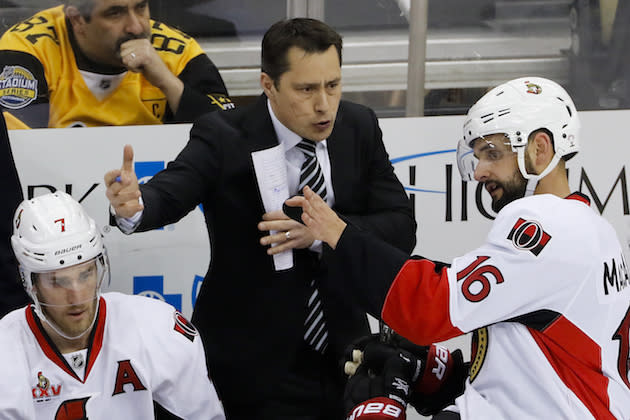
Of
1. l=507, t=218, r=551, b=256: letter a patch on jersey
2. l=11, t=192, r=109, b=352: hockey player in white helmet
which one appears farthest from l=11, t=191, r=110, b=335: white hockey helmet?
l=507, t=218, r=551, b=256: letter a patch on jersey

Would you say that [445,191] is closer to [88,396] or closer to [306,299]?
[306,299]

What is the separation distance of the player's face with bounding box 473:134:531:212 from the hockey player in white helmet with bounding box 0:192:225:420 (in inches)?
29.8

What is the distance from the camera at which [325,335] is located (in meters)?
2.07

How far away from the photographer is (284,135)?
204 cm

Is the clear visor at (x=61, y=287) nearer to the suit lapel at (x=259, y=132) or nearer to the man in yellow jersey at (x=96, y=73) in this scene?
the suit lapel at (x=259, y=132)

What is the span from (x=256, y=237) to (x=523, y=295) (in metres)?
0.70

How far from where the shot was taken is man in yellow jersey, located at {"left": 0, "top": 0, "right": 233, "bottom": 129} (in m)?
2.64

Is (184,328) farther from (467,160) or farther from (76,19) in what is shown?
(76,19)

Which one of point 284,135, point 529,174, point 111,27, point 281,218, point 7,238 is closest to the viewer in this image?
point 529,174

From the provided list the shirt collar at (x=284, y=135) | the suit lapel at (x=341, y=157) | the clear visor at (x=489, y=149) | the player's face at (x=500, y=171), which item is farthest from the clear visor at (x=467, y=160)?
the shirt collar at (x=284, y=135)

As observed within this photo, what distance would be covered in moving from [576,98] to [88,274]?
67.4 inches

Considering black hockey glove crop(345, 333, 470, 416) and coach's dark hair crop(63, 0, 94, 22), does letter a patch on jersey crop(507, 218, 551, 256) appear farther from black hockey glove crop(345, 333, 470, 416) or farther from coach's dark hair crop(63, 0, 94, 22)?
coach's dark hair crop(63, 0, 94, 22)

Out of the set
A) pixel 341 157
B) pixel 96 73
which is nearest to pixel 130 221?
pixel 341 157

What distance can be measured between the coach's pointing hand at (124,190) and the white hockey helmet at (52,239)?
20 cm
